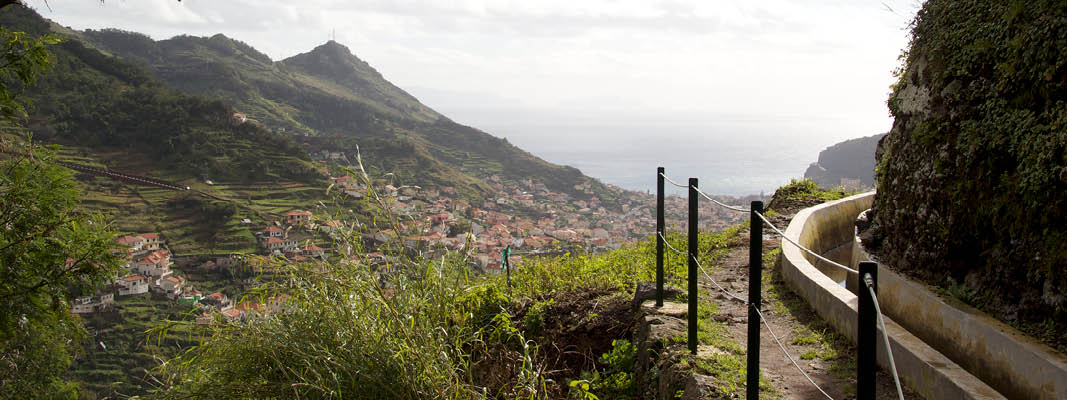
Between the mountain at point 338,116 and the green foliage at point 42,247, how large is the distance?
67.2 metres

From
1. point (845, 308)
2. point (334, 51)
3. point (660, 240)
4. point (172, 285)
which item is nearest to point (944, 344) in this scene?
point (845, 308)

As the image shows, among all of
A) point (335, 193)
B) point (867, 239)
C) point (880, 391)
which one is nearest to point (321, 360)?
point (335, 193)

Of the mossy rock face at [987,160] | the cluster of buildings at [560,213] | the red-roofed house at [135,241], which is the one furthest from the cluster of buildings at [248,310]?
the red-roofed house at [135,241]

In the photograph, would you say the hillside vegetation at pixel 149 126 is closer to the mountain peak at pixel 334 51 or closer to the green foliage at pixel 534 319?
the green foliage at pixel 534 319

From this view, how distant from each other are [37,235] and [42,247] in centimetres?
35

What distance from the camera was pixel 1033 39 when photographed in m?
3.96

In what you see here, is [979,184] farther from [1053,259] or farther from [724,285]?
[724,285]

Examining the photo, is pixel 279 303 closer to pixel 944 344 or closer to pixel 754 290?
pixel 754 290

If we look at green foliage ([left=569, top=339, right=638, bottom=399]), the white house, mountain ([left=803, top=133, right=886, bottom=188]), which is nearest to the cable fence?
green foliage ([left=569, top=339, right=638, bottom=399])

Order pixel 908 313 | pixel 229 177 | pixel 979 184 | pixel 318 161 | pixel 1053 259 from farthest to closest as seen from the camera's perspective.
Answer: pixel 318 161 → pixel 229 177 → pixel 908 313 → pixel 979 184 → pixel 1053 259

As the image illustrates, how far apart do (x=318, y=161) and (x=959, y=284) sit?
75.9 metres

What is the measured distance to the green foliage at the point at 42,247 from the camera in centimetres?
749

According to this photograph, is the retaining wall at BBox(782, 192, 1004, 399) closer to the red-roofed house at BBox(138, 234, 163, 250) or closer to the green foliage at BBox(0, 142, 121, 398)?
the green foliage at BBox(0, 142, 121, 398)

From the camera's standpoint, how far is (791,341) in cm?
447
